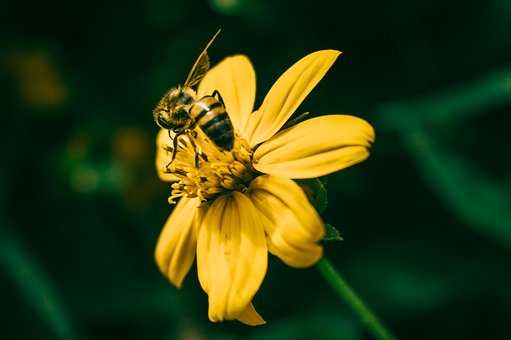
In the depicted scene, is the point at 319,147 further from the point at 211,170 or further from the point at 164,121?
the point at 164,121

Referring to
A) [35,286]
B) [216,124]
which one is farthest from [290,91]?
[35,286]

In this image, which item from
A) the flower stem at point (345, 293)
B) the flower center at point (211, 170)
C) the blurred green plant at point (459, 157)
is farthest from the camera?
the blurred green plant at point (459, 157)

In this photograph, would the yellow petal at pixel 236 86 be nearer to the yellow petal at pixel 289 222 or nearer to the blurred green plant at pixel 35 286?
the yellow petal at pixel 289 222

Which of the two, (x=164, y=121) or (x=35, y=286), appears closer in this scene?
(x=164, y=121)

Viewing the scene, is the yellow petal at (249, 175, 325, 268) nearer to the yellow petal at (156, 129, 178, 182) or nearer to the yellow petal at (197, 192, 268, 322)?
the yellow petal at (197, 192, 268, 322)

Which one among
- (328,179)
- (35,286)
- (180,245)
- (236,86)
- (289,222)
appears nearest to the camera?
(289,222)

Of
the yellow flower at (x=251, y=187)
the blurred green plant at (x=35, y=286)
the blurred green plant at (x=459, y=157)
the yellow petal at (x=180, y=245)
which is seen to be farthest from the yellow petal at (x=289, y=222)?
the blurred green plant at (x=35, y=286)
